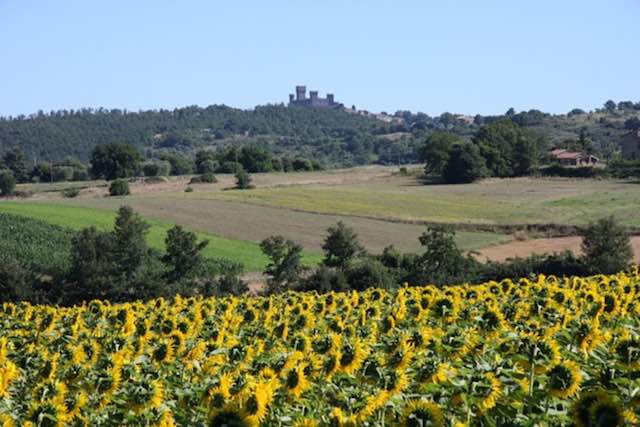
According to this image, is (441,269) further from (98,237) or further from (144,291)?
(98,237)

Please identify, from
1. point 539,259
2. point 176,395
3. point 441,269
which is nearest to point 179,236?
point 441,269

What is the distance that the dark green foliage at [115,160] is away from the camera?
417 ft

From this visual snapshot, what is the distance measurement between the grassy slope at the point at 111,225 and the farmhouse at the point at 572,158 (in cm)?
7748

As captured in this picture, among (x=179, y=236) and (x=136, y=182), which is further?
(x=136, y=182)

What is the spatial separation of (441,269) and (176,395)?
117ft

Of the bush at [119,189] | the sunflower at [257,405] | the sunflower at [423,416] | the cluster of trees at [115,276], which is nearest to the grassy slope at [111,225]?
the cluster of trees at [115,276]

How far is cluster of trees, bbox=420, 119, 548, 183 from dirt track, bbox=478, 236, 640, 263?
4898 centimetres

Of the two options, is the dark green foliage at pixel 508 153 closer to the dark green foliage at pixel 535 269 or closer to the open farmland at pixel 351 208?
the open farmland at pixel 351 208

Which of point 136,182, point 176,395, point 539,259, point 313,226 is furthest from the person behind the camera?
point 136,182

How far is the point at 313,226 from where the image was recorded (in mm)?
68312

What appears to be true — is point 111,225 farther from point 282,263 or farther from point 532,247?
point 532,247

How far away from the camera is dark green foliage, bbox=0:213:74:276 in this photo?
170ft

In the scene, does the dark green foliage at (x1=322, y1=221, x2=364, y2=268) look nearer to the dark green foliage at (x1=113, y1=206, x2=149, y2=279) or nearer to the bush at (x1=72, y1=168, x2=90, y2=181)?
the dark green foliage at (x1=113, y1=206, x2=149, y2=279)

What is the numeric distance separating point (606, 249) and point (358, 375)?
36233 mm
